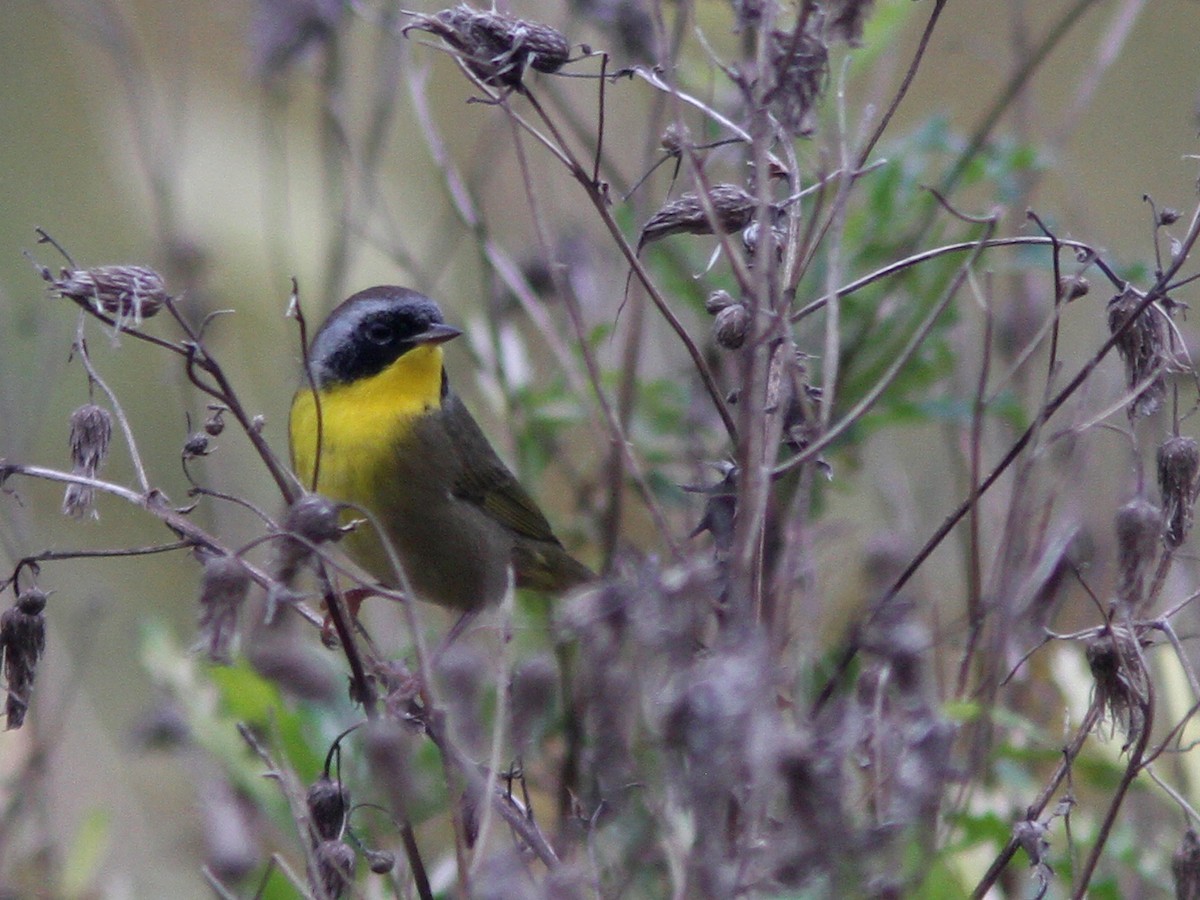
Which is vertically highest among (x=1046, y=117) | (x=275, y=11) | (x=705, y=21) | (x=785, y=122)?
(x=1046, y=117)

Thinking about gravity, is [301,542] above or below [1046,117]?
below

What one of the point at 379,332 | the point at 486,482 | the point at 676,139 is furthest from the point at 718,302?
the point at 486,482

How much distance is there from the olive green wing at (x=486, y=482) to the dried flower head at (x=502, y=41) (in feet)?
6.59

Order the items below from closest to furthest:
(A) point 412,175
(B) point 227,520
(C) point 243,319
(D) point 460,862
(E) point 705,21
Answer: (D) point 460,862, (E) point 705,21, (B) point 227,520, (C) point 243,319, (A) point 412,175

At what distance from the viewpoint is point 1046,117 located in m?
7.55

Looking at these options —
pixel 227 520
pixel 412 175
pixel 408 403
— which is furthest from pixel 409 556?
pixel 412 175

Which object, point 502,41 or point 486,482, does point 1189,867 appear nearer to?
point 502,41

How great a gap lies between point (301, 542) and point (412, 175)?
503 cm

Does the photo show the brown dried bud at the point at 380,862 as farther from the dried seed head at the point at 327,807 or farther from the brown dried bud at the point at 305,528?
the brown dried bud at the point at 305,528

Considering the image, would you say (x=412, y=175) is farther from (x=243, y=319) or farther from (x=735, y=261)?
(x=735, y=261)

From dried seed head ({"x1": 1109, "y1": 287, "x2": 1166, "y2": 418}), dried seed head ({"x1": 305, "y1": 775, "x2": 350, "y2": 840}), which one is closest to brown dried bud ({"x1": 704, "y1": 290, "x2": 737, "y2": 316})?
dried seed head ({"x1": 1109, "y1": 287, "x2": 1166, "y2": 418})

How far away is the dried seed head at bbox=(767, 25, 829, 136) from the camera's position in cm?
163

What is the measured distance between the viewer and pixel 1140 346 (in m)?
1.80

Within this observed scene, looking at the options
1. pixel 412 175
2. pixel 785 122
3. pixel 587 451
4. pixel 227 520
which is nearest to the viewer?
pixel 785 122
